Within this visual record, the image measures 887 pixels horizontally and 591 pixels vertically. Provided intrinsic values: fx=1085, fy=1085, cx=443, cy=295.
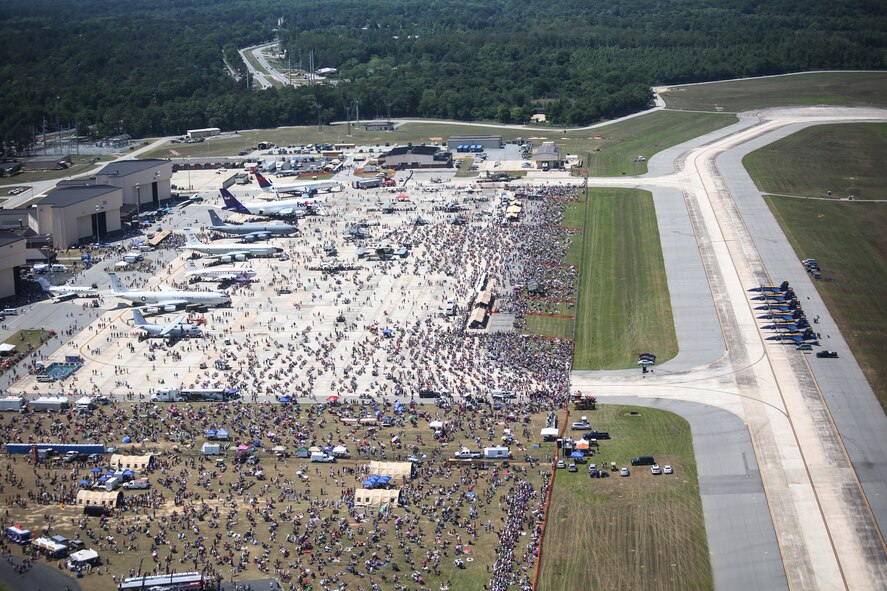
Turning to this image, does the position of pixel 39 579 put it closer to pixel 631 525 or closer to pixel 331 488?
pixel 331 488

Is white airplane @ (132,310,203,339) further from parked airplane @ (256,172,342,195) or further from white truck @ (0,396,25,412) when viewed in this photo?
parked airplane @ (256,172,342,195)

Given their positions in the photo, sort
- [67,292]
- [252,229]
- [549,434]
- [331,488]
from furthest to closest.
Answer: [252,229] → [67,292] → [549,434] → [331,488]

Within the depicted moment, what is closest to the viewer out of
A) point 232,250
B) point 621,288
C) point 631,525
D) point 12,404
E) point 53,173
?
point 631,525

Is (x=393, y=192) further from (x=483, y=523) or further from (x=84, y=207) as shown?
(x=483, y=523)

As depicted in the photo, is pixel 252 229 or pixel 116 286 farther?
pixel 252 229

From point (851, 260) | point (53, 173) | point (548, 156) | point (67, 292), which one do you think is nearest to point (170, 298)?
point (67, 292)

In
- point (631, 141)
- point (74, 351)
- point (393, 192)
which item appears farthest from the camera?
point (631, 141)

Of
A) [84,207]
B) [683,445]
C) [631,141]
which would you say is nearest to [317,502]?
[683,445]
